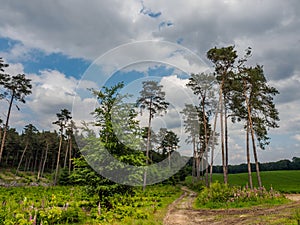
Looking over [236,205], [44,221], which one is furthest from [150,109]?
[44,221]

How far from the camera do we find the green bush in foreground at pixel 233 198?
569 inches

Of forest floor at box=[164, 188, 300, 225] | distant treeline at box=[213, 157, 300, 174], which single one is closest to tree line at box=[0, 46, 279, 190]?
forest floor at box=[164, 188, 300, 225]

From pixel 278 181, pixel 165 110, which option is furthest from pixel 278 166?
pixel 165 110

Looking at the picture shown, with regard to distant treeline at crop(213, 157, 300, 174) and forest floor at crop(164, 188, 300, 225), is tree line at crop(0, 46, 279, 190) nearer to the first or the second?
forest floor at crop(164, 188, 300, 225)

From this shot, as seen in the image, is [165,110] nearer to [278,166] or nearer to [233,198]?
[233,198]

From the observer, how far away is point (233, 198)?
15.1 meters

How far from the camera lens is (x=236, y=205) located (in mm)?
14023

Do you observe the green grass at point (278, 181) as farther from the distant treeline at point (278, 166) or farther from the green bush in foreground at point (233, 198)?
the distant treeline at point (278, 166)

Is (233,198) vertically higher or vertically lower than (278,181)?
higher

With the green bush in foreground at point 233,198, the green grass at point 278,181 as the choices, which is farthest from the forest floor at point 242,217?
the green grass at point 278,181

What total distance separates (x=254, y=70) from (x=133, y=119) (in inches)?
716

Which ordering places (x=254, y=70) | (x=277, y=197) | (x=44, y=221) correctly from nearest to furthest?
(x=44, y=221), (x=277, y=197), (x=254, y=70)

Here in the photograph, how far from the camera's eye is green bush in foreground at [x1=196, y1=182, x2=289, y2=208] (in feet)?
47.4

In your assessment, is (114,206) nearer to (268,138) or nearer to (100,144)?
(100,144)
